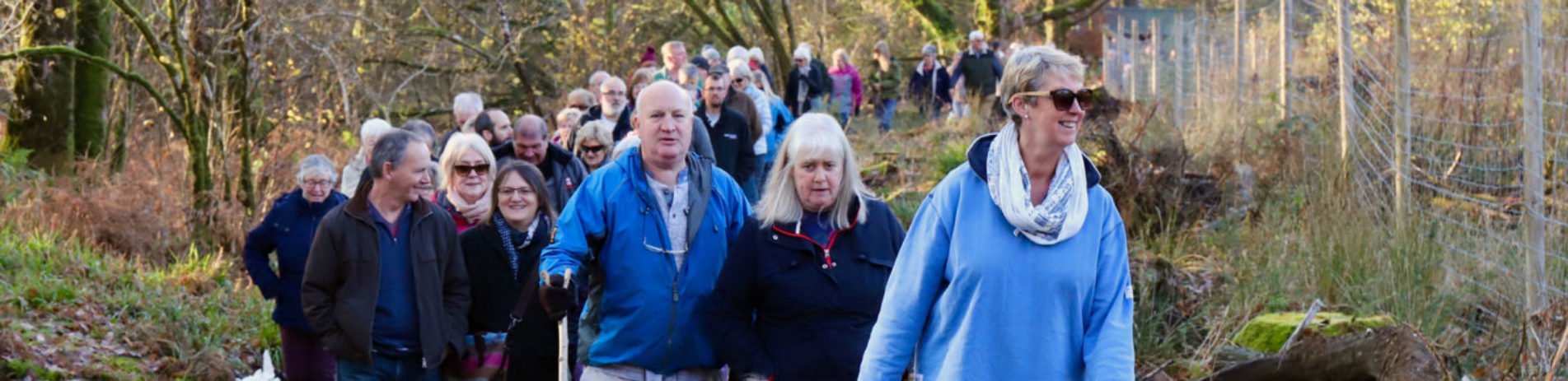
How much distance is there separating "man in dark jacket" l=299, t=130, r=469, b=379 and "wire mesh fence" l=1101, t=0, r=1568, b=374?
451 cm

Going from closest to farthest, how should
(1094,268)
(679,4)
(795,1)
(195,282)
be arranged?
1. (1094,268)
2. (195,282)
3. (679,4)
4. (795,1)

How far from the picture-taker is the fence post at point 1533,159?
816 centimetres

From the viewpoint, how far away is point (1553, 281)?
8172 millimetres

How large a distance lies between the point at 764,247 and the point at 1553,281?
4.56 meters

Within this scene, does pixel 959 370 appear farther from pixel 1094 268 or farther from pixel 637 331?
pixel 637 331

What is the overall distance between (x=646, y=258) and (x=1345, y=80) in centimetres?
747

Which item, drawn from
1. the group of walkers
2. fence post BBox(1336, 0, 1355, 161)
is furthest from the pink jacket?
the group of walkers

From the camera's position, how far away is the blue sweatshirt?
412cm

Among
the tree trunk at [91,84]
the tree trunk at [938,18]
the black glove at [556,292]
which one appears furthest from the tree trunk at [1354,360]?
the tree trunk at [938,18]

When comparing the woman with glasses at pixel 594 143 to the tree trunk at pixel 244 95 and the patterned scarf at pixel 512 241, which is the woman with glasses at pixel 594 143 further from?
the tree trunk at pixel 244 95

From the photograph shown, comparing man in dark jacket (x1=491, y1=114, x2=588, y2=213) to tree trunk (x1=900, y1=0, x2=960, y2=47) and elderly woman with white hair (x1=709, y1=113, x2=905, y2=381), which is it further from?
tree trunk (x1=900, y1=0, x2=960, y2=47)

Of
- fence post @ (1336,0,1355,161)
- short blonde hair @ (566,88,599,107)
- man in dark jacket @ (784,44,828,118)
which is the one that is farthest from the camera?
man in dark jacket @ (784,44,828,118)

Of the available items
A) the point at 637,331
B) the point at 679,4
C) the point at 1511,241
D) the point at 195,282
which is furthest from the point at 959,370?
the point at 679,4

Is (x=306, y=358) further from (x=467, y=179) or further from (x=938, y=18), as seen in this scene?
(x=938, y=18)
